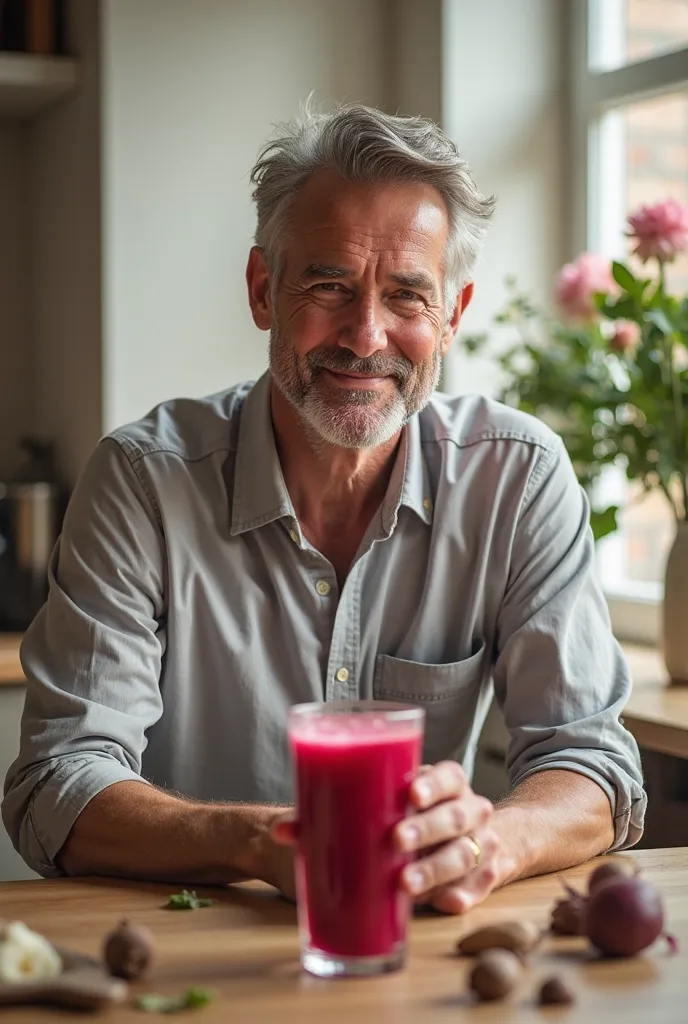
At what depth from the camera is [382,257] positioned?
1630 mm

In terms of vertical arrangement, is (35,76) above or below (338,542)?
above

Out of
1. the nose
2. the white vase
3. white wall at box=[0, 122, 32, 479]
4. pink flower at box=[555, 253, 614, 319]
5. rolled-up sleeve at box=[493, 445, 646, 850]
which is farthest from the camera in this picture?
white wall at box=[0, 122, 32, 479]

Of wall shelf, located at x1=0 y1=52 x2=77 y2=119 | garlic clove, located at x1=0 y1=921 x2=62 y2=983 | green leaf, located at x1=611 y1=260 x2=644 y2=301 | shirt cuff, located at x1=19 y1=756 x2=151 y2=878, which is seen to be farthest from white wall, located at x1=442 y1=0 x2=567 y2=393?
garlic clove, located at x1=0 y1=921 x2=62 y2=983

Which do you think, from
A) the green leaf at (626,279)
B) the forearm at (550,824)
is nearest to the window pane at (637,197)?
the green leaf at (626,279)

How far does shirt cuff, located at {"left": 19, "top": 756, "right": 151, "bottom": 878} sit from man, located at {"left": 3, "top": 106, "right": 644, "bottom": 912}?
0.21 feet

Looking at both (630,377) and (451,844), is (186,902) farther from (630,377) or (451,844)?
(630,377)

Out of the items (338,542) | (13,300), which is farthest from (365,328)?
(13,300)

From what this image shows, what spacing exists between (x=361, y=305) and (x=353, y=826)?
84 cm

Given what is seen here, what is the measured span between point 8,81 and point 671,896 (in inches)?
92.0

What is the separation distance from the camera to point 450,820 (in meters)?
1.10

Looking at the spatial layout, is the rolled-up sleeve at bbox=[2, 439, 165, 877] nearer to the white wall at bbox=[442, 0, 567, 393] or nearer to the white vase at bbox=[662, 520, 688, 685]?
the white vase at bbox=[662, 520, 688, 685]

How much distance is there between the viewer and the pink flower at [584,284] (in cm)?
254

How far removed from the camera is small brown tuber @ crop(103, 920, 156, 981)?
3.12 ft

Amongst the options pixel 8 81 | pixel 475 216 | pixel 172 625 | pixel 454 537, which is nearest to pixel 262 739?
pixel 172 625
